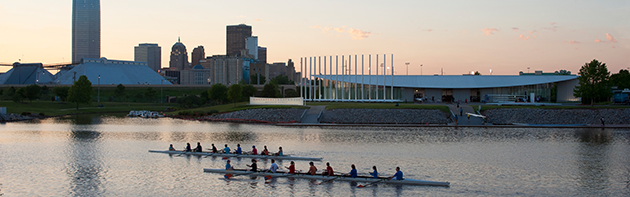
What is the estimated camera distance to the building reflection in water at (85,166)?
26.9m

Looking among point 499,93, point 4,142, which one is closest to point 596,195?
point 4,142

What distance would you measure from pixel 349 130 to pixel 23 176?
3586cm

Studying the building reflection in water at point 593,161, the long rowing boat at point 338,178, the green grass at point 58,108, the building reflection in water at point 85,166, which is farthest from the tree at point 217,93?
the long rowing boat at point 338,178

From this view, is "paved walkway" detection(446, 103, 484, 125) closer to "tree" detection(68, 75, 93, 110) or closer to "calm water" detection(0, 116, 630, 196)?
"calm water" detection(0, 116, 630, 196)

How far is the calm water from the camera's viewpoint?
26.9 metres

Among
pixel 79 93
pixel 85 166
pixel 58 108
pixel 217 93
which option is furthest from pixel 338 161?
pixel 58 108

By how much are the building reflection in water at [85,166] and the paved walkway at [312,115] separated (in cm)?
2775

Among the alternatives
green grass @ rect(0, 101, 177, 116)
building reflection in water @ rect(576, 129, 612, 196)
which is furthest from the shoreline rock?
green grass @ rect(0, 101, 177, 116)

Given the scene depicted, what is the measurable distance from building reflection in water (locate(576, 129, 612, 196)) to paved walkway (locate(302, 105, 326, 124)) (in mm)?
32565

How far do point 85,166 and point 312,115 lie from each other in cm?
4089

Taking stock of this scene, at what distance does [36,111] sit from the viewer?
288ft

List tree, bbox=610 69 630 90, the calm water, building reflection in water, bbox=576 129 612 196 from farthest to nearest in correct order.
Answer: tree, bbox=610 69 630 90, building reflection in water, bbox=576 129 612 196, the calm water

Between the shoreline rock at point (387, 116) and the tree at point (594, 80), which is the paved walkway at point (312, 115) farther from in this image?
the tree at point (594, 80)

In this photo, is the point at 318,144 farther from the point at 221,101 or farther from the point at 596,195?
the point at 221,101
